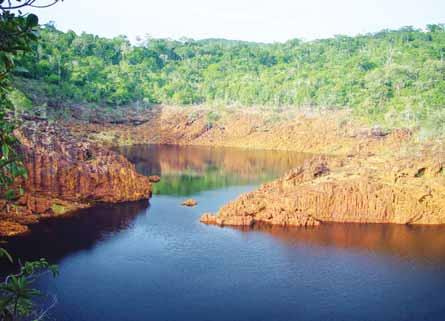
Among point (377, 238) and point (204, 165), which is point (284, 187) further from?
point (204, 165)

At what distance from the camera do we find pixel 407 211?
4031 centimetres

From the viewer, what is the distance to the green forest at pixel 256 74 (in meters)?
80.1

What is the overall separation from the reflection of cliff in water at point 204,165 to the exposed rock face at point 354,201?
442 inches

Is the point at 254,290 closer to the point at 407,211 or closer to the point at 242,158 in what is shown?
the point at 407,211

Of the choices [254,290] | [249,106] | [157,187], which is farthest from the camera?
[249,106]

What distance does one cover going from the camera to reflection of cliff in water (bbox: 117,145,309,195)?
180 ft

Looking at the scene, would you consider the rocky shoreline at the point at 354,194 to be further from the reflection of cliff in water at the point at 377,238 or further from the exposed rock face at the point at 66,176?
the exposed rock face at the point at 66,176

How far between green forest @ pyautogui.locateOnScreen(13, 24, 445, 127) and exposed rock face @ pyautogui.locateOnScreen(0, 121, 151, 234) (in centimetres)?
2103

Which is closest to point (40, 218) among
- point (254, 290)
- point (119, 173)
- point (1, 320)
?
point (119, 173)

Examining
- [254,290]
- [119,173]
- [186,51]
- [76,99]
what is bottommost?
[254,290]

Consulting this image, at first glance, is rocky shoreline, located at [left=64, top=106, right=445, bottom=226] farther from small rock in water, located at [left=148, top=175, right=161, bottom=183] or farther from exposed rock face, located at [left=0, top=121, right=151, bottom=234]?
small rock in water, located at [left=148, top=175, right=161, bottom=183]

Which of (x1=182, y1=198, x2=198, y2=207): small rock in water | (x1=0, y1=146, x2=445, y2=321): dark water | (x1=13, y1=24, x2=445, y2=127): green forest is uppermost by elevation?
(x1=13, y1=24, x2=445, y2=127): green forest

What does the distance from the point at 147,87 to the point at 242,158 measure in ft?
122

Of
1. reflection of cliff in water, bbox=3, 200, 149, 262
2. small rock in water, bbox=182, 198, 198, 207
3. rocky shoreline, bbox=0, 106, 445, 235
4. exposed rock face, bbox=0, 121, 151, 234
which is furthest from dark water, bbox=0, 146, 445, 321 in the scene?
exposed rock face, bbox=0, 121, 151, 234
